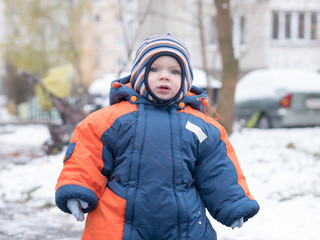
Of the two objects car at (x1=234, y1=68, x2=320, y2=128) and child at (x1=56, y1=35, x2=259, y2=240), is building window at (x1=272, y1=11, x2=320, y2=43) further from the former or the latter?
child at (x1=56, y1=35, x2=259, y2=240)

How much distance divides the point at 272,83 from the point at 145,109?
8.66m

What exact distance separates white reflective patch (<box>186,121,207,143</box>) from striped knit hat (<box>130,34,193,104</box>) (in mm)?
149

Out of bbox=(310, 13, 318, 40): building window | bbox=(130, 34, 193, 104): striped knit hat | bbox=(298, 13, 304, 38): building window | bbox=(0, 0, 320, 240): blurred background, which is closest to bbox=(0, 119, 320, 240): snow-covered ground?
bbox=(0, 0, 320, 240): blurred background

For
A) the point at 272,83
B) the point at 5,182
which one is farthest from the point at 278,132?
the point at 5,182

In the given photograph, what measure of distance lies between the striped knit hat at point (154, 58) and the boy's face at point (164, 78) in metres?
0.02

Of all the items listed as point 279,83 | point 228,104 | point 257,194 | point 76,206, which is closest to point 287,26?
point 279,83

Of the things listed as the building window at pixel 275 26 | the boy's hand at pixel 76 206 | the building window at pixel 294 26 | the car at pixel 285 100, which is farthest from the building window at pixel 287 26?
the boy's hand at pixel 76 206

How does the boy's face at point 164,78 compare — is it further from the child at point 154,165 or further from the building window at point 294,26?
the building window at point 294,26

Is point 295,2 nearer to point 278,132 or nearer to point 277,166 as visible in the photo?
point 278,132

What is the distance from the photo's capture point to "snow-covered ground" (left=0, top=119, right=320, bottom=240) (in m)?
3.86

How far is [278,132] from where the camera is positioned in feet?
Result: 30.7

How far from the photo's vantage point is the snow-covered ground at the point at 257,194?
386 cm

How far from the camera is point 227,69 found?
8.09 metres

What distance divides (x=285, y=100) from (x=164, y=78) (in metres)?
7.90
